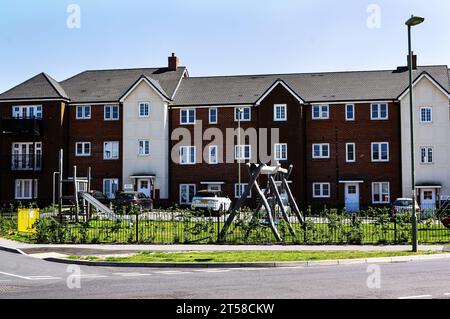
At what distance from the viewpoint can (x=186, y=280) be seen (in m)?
13.7

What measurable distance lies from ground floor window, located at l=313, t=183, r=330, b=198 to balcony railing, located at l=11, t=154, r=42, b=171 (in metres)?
23.4

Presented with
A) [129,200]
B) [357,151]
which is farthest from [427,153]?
[129,200]

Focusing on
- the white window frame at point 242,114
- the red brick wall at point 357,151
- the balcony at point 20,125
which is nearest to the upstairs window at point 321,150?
the red brick wall at point 357,151

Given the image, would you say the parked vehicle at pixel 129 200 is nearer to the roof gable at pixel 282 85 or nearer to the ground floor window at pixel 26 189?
the ground floor window at pixel 26 189

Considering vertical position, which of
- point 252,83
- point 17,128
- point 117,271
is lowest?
point 117,271

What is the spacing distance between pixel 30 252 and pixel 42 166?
30171mm

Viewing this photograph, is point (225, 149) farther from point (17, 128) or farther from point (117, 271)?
point (117, 271)

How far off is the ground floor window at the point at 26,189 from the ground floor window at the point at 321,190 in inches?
935

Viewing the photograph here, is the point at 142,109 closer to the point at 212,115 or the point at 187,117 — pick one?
the point at 187,117

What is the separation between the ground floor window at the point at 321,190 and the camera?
1881 inches

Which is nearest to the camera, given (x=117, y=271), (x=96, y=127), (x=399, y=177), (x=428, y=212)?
(x=117, y=271)

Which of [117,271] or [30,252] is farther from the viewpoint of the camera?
[30,252]

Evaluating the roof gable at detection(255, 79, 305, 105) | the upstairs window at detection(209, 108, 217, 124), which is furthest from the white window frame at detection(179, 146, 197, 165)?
the roof gable at detection(255, 79, 305, 105)

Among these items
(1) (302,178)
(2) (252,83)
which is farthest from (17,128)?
(1) (302,178)
